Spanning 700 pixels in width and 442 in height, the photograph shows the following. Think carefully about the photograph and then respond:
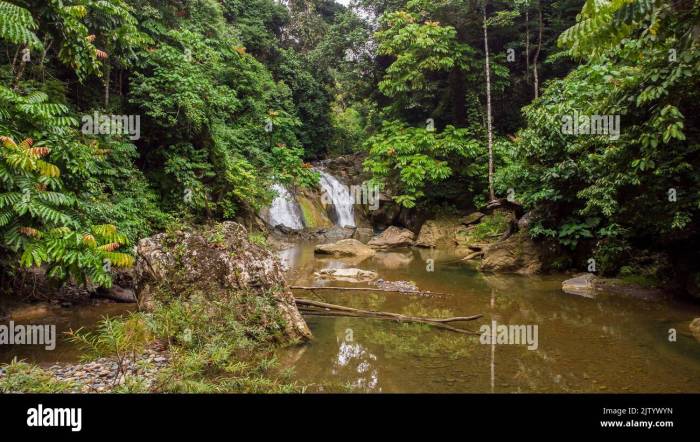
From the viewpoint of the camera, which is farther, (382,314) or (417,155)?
(417,155)

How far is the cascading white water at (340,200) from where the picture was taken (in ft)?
87.7

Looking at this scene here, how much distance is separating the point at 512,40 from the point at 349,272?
18.3m

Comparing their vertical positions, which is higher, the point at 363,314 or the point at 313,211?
the point at 313,211

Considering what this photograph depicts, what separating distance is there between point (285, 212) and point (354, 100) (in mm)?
10280

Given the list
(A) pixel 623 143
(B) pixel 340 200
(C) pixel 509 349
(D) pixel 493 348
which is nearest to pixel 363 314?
(D) pixel 493 348

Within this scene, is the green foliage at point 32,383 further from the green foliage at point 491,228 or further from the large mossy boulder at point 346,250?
the green foliage at point 491,228

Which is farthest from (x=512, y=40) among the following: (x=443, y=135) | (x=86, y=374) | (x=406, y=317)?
(x=86, y=374)

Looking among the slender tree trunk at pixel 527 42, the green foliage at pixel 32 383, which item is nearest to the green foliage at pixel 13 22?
the green foliage at pixel 32 383

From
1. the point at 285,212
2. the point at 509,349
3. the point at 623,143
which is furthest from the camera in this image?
the point at 285,212

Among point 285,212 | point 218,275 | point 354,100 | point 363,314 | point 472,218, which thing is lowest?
point 363,314

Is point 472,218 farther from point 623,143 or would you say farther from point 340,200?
point 623,143

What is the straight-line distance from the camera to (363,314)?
8.52 meters

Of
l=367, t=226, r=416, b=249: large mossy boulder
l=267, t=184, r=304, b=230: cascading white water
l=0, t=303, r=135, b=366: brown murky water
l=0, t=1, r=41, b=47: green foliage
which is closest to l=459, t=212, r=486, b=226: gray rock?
l=367, t=226, r=416, b=249: large mossy boulder

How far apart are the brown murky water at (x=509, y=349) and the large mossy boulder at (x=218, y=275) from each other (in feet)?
2.63
